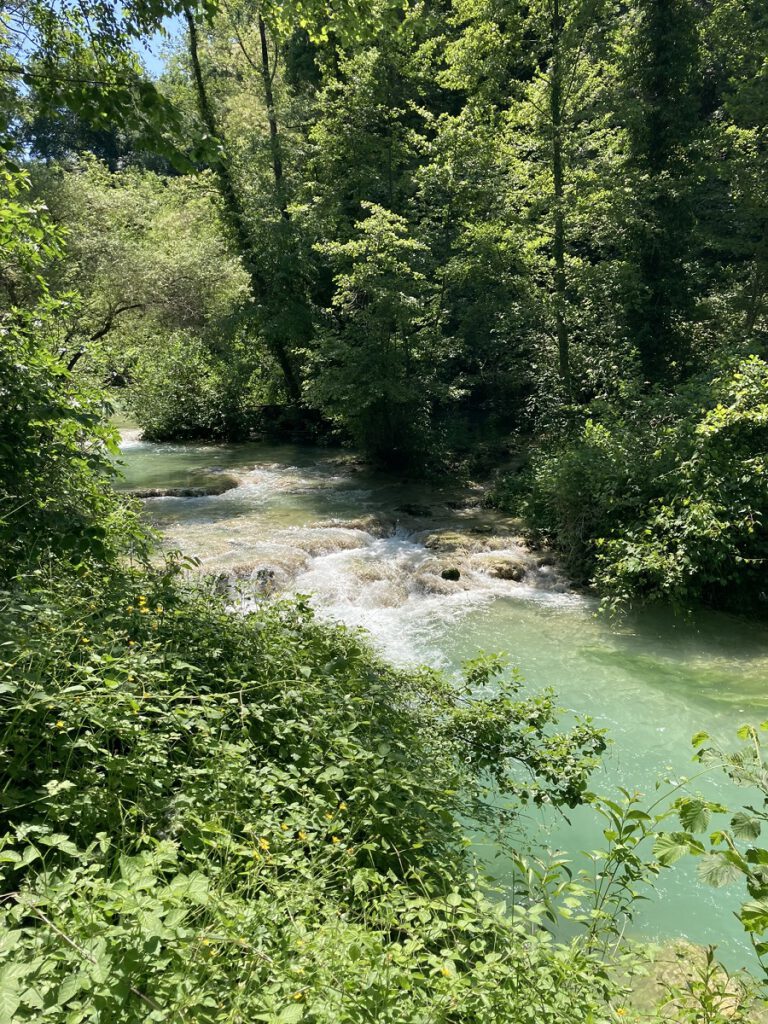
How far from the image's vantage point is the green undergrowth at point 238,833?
1.71 meters

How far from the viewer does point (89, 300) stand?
14.1m

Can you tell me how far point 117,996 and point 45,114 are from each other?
4.67 m

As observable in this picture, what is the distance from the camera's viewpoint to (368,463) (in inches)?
631

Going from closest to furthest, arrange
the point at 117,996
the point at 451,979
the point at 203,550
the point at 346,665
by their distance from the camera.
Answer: the point at 117,996, the point at 451,979, the point at 346,665, the point at 203,550

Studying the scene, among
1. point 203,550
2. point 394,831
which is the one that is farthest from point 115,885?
point 203,550

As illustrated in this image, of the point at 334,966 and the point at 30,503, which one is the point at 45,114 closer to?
the point at 30,503

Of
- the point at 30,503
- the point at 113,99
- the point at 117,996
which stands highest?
the point at 113,99

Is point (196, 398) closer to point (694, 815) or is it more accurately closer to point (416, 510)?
point (416, 510)

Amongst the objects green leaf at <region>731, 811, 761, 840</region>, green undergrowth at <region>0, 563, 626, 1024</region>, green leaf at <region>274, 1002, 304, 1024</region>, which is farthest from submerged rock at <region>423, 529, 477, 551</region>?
green leaf at <region>274, 1002, 304, 1024</region>

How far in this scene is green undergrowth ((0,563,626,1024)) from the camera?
171 cm

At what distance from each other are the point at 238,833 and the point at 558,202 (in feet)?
41.1

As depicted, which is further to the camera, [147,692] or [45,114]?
[45,114]

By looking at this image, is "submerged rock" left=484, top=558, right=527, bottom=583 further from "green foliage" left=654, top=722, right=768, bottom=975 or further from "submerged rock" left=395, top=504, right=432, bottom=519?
"green foliage" left=654, top=722, right=768, bottom=975

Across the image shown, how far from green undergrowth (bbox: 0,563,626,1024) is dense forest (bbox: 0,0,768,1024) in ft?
0.07
